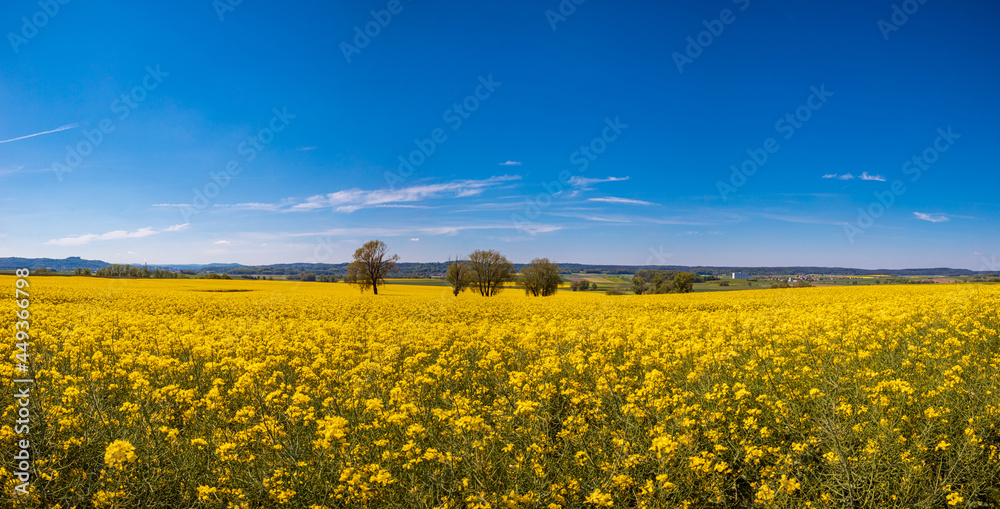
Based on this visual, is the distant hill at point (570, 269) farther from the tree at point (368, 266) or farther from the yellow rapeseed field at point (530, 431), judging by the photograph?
the yellow rapeseed field at point (530, 431)

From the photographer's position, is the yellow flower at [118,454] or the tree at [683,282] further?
the tree at [683,282]

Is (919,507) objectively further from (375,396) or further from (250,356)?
(250,356)

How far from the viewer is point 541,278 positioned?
190ft

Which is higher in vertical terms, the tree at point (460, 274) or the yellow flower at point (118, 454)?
the tree at point (460, 274)

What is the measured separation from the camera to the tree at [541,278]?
57.8 meters

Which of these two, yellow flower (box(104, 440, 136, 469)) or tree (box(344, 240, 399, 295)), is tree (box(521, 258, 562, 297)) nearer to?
tree (box(344, 240, 399, 295))

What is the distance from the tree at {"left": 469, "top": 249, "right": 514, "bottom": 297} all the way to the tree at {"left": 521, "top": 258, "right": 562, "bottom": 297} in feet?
14.9

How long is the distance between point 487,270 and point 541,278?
332 inches

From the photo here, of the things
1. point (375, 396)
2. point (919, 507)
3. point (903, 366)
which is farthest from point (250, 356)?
point (903, 366)

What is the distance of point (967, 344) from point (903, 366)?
255 centimetres

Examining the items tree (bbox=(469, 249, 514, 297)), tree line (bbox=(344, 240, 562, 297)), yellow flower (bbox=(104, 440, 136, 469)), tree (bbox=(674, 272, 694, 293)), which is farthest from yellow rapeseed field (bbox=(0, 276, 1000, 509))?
tree (bbox=(674, 272, 694, 293))

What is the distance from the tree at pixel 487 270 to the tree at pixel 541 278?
4527 millimetres

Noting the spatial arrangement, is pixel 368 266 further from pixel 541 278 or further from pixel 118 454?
pixel 118 454

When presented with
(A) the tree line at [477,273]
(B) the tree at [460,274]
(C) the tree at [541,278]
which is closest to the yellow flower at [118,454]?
(A) the tree line at [477,273]
